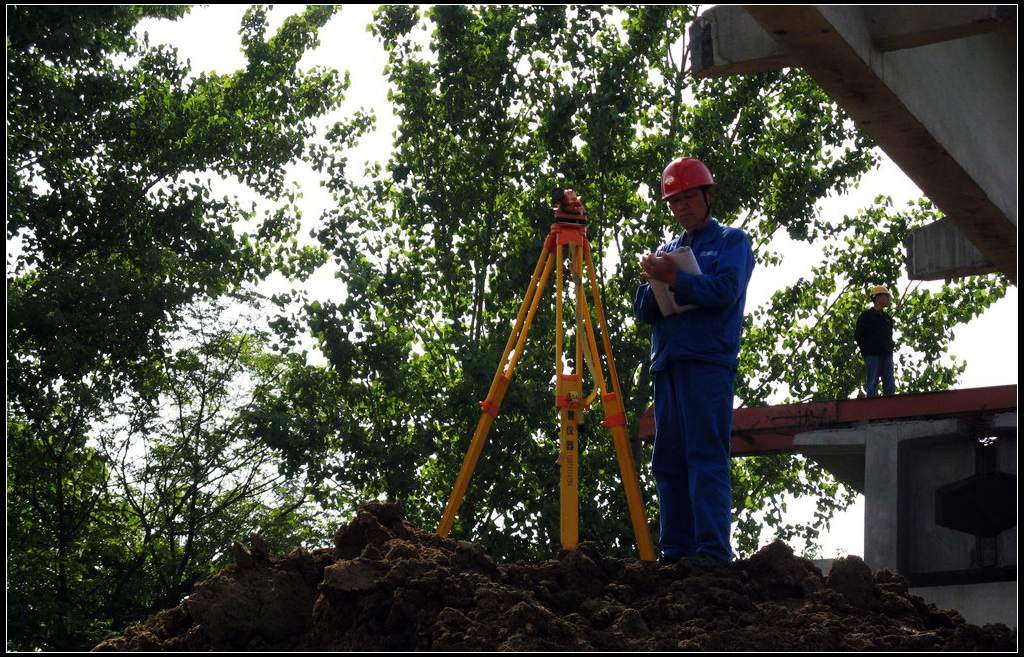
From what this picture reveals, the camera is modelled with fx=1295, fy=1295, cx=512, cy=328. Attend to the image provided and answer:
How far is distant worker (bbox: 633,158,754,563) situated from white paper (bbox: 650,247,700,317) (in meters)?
0.02

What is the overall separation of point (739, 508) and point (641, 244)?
4.15 m

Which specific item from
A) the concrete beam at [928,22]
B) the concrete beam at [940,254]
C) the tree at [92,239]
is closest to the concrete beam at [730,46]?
the concrete beam at [928,22]

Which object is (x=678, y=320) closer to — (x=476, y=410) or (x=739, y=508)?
(x=476, y=410)

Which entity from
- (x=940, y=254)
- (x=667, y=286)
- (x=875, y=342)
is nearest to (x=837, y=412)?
(x=940, y=254)

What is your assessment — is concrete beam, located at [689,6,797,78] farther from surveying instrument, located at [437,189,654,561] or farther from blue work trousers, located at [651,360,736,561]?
surveying instrument, located at [437,189,654,561]

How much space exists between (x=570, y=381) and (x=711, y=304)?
2107 millimetres

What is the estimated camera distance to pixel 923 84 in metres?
4.85

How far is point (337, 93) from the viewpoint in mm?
19891

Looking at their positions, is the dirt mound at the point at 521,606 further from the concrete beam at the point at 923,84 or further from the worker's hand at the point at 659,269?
the concrete beam at the point at 923,84

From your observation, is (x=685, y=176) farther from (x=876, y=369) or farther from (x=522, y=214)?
(x=522, y=214)

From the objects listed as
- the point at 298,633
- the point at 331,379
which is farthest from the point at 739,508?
the point at 298,633

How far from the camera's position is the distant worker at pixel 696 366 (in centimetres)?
526

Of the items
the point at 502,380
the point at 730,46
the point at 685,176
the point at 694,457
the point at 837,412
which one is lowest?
the point at 694,457

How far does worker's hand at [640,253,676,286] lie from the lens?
5.23m
